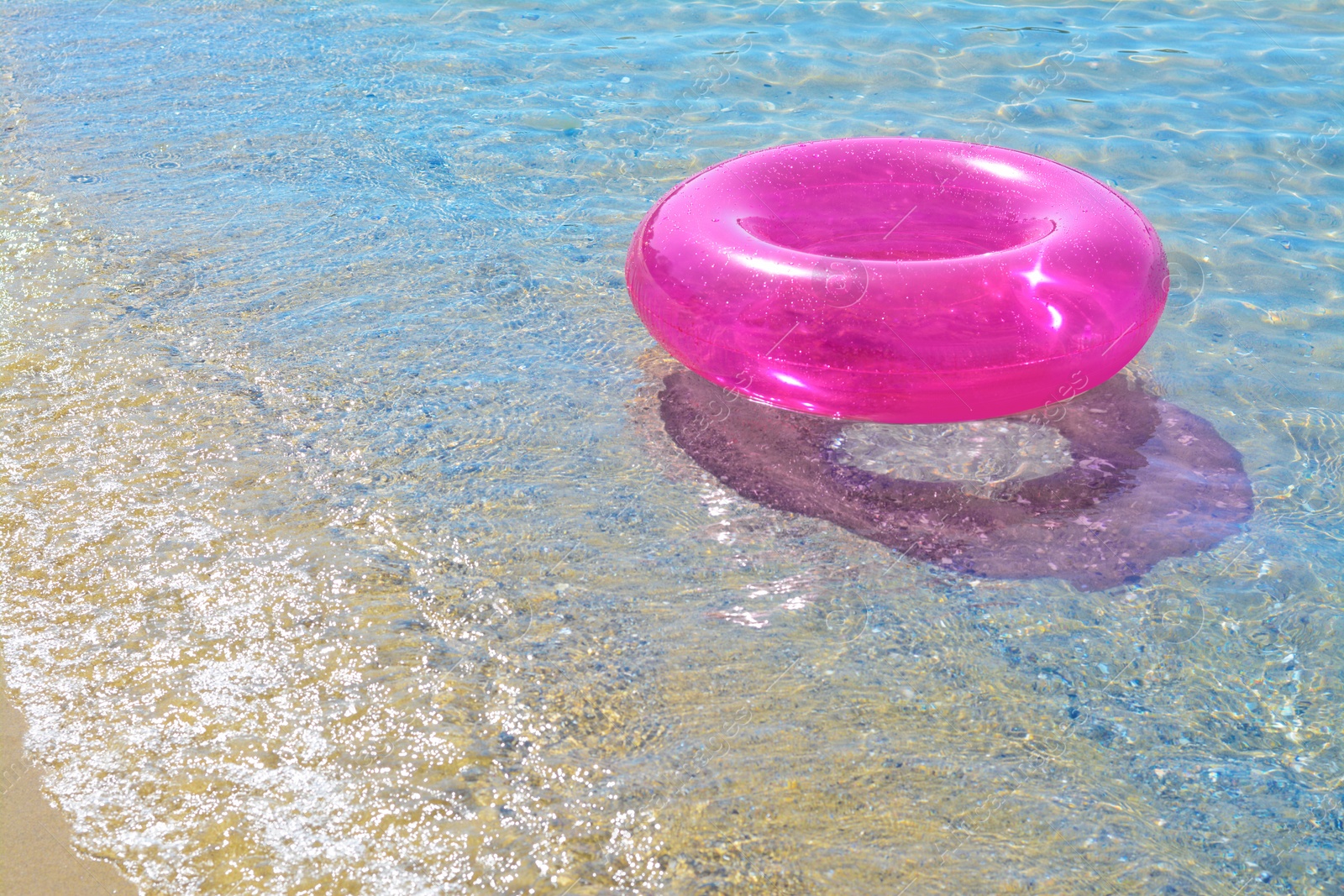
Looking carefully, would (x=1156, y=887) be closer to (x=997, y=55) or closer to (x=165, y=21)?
(x=997, y=55)

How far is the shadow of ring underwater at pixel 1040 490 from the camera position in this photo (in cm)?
288

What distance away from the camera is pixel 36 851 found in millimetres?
2070

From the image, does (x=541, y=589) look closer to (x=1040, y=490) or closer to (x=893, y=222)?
(x=1040, y=490)

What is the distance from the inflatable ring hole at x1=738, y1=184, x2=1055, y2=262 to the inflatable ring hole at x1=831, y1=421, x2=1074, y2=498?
598mm

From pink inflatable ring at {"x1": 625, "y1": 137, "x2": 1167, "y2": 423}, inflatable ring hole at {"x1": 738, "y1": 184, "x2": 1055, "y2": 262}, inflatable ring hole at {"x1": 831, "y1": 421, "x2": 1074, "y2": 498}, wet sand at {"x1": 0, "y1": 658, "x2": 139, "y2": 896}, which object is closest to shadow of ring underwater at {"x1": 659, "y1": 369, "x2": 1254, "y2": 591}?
inflatable ring hole at {"x1": 831, "y1": 421, "x2": 1074, "y2": 498}

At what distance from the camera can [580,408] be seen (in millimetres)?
3428

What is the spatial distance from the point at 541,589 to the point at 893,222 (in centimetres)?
192

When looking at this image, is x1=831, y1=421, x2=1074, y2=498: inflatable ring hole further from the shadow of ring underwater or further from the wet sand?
the wet sand

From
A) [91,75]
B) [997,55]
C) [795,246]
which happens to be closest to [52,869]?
[795,246]

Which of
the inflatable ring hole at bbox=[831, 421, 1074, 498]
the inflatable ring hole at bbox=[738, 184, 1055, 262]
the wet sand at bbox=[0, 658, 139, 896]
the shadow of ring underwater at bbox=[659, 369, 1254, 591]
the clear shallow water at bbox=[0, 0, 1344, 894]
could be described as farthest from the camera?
the inflatable ring hole at bbox=[738, 184, 1055, 262]

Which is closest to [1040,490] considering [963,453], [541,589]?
[963,453]

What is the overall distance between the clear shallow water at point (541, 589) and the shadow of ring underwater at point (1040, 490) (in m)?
0.08

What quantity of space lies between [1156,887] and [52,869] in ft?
6.77

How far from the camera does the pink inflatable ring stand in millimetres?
2914
